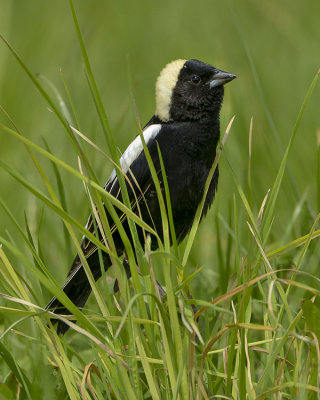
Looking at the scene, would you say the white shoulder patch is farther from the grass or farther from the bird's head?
the grass

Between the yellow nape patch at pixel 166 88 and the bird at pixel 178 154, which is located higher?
the yellow nape patch at pixel 166 88

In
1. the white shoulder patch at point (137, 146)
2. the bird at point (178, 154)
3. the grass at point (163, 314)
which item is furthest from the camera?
the white shoulder patch at point (137, 146)

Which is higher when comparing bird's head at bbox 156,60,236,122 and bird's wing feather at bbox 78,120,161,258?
bird's head at bbox 156,60,236,122

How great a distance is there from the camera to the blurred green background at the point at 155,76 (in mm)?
3438

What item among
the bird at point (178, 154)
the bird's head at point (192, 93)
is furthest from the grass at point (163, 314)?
the bird's head at point (192, 93)

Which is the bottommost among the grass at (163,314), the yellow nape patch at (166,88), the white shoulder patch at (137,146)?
the grass at (163,314)

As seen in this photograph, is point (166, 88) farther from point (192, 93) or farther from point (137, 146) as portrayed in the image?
point (137, 146)

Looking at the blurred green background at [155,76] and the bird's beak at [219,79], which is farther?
the blurred green background at [155,76]

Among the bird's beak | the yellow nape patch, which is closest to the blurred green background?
the yellow nape patch

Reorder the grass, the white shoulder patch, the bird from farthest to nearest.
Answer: the white shoulder patch, the bird, the grass

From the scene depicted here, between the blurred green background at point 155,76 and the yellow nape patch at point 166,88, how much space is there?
0.16m

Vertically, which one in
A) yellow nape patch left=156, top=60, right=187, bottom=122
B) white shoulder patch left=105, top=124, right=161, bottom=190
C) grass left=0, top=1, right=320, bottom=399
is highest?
yellow nape patch left=156, top=60, right=187, bottom=122

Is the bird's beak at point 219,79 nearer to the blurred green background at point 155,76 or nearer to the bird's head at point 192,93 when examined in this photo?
the bird's head at point 192,93

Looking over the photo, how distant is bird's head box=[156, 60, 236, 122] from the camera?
2768mm
